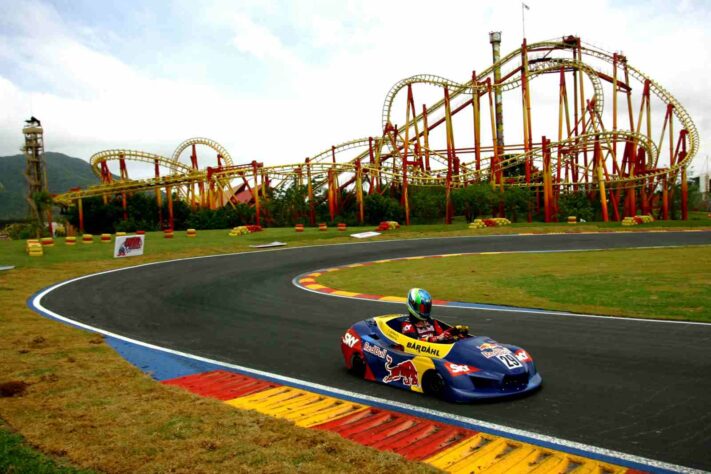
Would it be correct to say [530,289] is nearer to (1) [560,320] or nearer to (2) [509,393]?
(1) [560,320]

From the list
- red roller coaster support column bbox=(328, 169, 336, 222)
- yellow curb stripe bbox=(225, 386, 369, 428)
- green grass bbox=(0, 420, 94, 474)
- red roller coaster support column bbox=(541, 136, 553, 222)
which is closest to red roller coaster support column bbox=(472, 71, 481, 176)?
red roller coaster support column bbox=(541, 136, 553, 222)

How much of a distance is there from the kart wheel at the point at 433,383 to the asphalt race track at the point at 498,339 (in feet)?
0.52

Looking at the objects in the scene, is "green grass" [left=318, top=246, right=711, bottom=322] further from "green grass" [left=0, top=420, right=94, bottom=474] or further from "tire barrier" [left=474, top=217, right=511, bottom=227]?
"tire barrier" [left=474, top=217, right=511, bottom=227]

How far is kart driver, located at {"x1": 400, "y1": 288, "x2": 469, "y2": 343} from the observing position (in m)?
8.17

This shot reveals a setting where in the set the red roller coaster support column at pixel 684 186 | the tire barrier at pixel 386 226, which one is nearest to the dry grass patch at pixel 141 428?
the tire barrier at pixel 386 226

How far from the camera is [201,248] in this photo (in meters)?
32.3

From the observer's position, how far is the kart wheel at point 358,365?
8688 millimetres

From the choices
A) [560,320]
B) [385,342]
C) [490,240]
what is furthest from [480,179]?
[385,342]

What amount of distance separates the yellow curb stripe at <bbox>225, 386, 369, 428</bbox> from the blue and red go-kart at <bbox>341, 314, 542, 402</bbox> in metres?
0.98

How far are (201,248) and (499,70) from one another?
3266 cm

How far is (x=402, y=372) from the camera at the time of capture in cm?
799

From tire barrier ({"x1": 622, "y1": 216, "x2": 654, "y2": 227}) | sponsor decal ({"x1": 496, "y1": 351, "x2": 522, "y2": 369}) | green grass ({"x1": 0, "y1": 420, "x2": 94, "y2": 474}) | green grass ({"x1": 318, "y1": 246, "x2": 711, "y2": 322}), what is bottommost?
Result: green grass ({"x1": 318, "y1": 246, "x2": 711, "y2": 322})

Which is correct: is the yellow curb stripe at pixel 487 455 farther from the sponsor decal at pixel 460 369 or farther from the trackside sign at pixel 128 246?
the trackside sign at pixel 128 246

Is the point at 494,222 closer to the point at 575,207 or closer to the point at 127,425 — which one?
the point at 575,207
